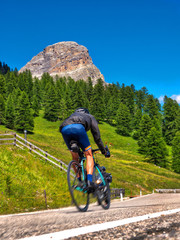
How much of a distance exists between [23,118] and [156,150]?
4138 cm

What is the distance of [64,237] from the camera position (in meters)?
1.52

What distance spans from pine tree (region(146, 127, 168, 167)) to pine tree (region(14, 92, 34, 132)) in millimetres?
36399

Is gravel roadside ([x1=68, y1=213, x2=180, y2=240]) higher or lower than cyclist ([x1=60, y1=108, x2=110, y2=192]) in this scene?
lower

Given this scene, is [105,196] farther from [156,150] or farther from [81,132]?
[156,150]

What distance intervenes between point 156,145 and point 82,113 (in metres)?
58.6

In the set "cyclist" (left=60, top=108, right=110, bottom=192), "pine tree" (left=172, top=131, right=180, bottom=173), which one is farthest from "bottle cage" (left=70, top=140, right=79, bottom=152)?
"pine tree" (left=172, top=131, right=180, bottom=173)

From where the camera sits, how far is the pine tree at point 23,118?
63.2 m

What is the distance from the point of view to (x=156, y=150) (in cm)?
5709

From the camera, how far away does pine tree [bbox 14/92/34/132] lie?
63.2 m

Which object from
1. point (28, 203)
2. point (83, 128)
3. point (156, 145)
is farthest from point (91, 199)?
point (156, 145)

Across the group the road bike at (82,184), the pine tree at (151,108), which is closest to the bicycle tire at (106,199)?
the road bike at (82,184)

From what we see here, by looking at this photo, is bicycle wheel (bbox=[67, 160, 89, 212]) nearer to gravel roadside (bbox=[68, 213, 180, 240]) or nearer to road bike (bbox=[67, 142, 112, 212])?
road bike (bbox=[67, 142, 112, 212])

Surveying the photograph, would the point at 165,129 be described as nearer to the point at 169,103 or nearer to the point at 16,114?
the point at 169,103

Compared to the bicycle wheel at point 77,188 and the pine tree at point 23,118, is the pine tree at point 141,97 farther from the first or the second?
the bicycle wheel at point 77,188
